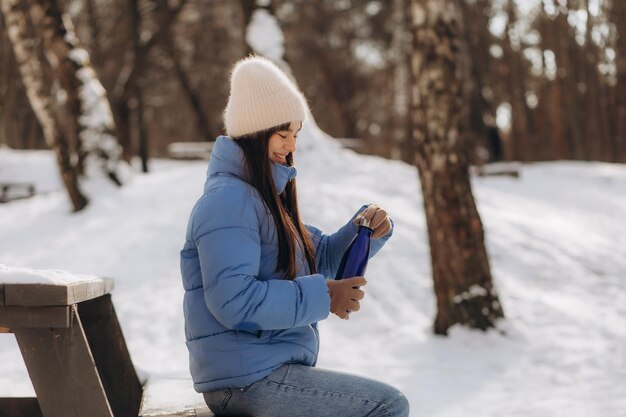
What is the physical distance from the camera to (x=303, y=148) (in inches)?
461

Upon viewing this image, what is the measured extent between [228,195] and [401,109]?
19178 mm

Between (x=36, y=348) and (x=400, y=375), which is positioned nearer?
(x=36, y=348)

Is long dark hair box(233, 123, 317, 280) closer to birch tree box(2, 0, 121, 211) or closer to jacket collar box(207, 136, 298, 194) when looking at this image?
jacket collar box(207, 136, 298, 194)

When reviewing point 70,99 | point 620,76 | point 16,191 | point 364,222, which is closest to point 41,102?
point 70,99

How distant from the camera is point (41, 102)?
11.7 meters

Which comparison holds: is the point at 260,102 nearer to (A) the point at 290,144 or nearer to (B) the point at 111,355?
(A) the point at 290,144

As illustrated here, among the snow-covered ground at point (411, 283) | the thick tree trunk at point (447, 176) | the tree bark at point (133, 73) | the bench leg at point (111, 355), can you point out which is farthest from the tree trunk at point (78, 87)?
the bench leg at point (111, 355)

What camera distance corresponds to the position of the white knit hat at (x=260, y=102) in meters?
2.77

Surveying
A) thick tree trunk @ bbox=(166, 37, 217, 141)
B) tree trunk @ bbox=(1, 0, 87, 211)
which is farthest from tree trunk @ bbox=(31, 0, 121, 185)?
thick tree trunk @ bbox=(166, 37, 217, 141)

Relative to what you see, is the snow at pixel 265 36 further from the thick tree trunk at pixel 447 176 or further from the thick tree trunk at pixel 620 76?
the thick tree trunk at pixel 620 76

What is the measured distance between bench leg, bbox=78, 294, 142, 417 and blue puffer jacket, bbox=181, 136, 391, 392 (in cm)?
80

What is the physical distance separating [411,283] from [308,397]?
5798mm

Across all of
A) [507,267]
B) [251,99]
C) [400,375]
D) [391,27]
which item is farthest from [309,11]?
[251,99]

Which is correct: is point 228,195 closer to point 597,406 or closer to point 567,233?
point 597,406
